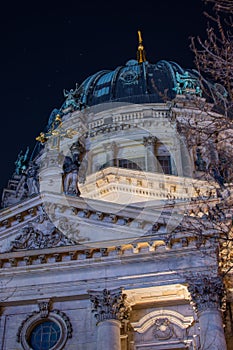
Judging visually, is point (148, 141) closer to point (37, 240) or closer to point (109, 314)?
point (37, 240)

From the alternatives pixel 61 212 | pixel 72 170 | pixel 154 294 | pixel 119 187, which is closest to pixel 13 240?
pixel 61 212

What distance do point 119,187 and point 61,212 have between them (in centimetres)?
1180

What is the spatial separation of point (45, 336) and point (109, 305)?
3.18 metres

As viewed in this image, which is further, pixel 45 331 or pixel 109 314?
pixel 45 331

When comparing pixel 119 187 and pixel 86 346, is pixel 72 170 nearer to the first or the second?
pixel 86 346

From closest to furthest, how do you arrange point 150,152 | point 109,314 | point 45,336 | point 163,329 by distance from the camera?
point 109,314 → point 163,329 → point 45,336 → point 150,152

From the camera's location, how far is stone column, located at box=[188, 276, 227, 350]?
2048 centimetres

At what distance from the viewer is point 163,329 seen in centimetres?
2330

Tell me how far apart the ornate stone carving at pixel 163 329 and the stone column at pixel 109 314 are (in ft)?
4.52

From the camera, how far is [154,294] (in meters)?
23.4

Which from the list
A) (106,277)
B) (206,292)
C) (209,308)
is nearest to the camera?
(209,308)

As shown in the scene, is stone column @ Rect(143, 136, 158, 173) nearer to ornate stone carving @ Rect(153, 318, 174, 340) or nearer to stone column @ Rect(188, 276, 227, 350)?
ornate stone carving @ Rect(153, 318, 174, 340)

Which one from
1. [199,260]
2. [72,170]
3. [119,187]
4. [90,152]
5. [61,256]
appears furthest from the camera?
[90,152]

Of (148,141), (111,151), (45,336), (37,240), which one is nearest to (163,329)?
(45,336)
